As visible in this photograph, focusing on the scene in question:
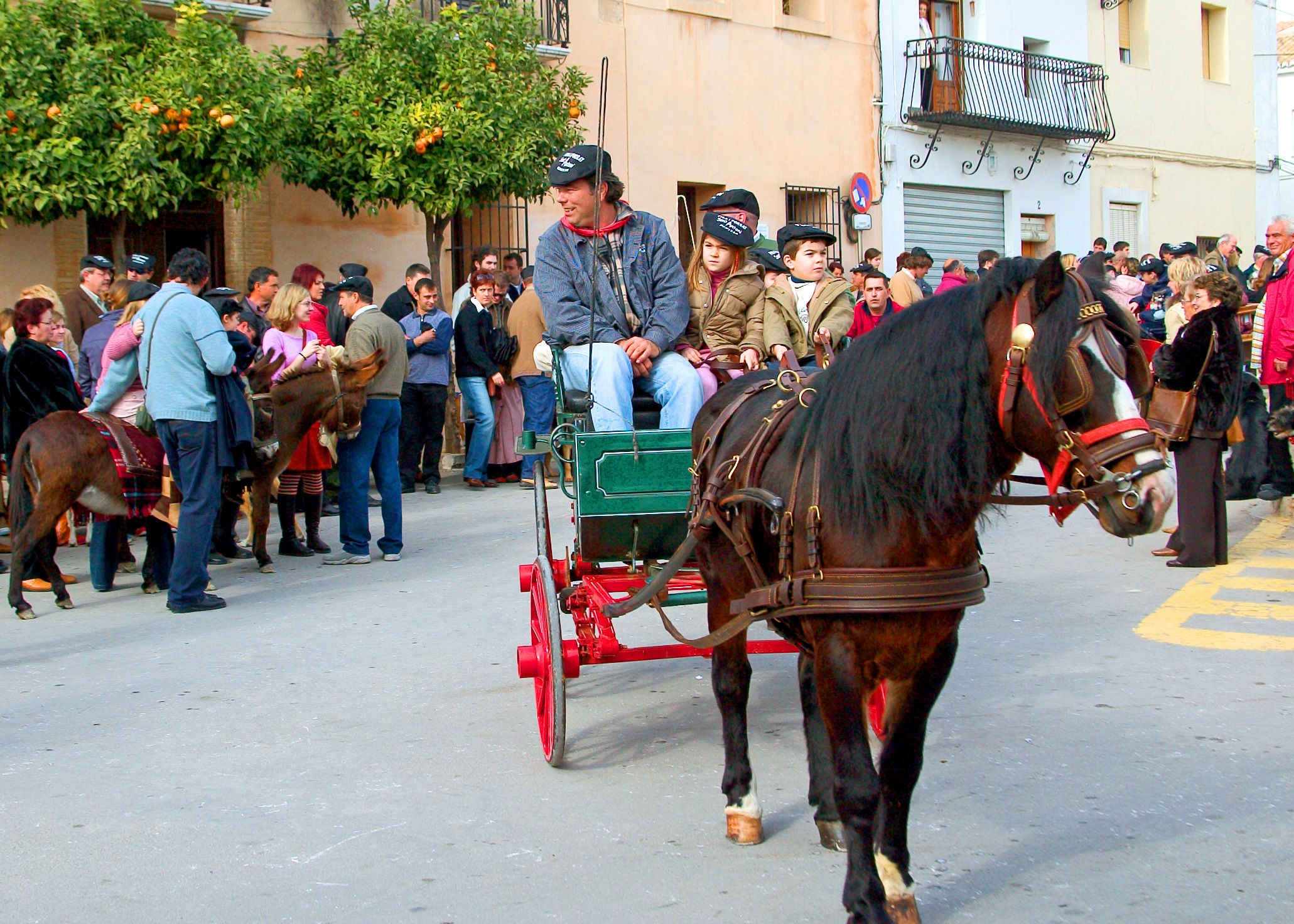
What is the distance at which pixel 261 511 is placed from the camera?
30.3 ft

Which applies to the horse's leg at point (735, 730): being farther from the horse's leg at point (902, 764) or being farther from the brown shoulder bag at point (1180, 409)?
the brown shoulder bag at point (1180, 409)

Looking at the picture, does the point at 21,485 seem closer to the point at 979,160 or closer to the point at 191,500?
the point at 191,500

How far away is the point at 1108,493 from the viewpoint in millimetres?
2918

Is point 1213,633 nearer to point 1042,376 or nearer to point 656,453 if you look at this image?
point 656,453

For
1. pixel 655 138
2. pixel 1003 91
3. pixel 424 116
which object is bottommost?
pixel 424 116

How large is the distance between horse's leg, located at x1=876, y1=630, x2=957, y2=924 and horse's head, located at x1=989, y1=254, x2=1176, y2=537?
2.11 ft

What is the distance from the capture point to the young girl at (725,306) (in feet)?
18.2

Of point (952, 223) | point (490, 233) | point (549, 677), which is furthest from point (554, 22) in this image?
point (549, 677)

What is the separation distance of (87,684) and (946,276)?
435 inches

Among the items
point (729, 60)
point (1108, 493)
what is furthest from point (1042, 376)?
point (729, 60)

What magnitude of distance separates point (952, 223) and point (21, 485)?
17923mm

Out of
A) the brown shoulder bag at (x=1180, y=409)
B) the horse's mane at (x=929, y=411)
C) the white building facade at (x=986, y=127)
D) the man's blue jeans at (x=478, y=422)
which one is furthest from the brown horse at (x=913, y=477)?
the white building facade at (x=986, y=127)

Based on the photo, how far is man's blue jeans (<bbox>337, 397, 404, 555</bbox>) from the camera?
9.55 meters

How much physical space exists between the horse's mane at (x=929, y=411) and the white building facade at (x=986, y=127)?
18.7m
